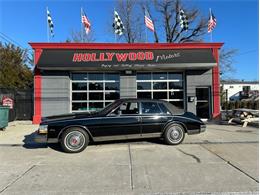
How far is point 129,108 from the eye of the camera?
31.1 ft

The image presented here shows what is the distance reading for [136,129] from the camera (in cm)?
933

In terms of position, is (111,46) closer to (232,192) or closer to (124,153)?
(124,153)

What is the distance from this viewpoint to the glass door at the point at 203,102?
17.2 meters

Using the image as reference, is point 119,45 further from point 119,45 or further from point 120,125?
point 120,125

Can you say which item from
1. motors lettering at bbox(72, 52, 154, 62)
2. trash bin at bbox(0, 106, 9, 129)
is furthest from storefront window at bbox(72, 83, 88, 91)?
trash bin at bbox(0, 106, 9, 129)

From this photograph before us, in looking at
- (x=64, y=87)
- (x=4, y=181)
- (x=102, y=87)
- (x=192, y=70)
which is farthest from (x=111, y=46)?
(x=4, y=181)

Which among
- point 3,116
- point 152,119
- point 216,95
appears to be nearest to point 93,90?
point 3,116

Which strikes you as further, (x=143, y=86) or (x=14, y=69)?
(x=14, y=69)

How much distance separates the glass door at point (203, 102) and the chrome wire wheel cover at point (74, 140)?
396 inches

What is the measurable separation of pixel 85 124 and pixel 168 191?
418 centimetres

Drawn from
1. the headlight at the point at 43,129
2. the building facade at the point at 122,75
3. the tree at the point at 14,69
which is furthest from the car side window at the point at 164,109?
the tree at the point at 14,69

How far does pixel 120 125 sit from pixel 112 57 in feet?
25.0

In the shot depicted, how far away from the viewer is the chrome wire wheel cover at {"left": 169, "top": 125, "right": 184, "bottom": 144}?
31.6 ft

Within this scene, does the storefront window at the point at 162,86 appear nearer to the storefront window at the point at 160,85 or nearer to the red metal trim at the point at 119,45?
the storefront window at the point at 160,85
